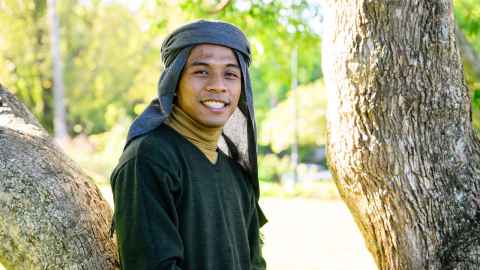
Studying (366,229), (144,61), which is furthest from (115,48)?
(366,229)

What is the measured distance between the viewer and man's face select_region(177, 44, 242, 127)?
7.59 ft

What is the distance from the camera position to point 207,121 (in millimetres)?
2326

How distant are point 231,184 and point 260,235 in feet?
1.39

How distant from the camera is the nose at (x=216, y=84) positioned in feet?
7.60

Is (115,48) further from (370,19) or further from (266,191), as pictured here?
(370,19)

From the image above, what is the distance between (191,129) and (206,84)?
0.57 ft

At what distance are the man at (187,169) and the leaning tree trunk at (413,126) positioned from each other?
57cm

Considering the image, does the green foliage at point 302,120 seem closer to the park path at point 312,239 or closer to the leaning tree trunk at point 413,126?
the park path at point 312,239

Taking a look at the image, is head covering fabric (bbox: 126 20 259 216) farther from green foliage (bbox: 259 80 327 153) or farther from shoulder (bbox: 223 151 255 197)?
green foliage (bbox: 259 80 327 153)

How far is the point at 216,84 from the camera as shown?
91.2 inches

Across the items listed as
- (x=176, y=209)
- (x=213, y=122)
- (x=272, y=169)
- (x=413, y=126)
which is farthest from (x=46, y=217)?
(x=272, y=169)

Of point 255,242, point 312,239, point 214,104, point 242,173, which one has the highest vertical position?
point 214,104

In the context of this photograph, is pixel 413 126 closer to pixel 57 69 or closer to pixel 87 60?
pixel 57 69

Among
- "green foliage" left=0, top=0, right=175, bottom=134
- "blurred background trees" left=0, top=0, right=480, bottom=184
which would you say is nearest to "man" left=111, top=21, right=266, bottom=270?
"blurred background trees" left=0, top=0, right=480, bottom=184
